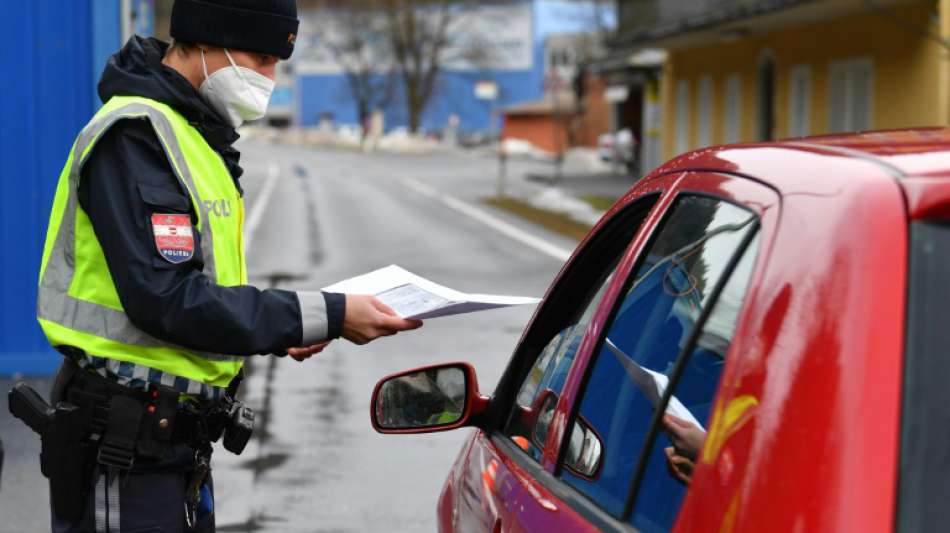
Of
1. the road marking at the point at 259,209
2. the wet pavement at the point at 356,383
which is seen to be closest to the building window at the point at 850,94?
the wet pavement at the point at 356,383

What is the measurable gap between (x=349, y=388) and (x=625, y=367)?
7233mm

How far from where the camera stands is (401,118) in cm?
10556

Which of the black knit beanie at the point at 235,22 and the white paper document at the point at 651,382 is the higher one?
the black knit beanie at the point at 235,22

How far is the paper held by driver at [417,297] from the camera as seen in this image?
3.02 m

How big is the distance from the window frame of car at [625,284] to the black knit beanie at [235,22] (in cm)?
86

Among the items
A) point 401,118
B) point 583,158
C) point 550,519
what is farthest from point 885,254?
point 401,118

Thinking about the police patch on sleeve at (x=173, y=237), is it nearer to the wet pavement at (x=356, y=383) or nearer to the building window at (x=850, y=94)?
the wet pavement at (x=356, y=383)

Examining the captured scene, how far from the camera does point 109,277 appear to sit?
293cm

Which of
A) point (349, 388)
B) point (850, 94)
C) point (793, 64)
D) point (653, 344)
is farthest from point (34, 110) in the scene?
point (793, 64)

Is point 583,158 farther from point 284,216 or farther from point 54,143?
point 54,143

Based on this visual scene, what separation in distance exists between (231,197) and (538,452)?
2.70 ft

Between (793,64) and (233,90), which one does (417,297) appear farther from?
(793,64)

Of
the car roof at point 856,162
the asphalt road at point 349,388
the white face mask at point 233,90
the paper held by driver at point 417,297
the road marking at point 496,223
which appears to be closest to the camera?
the car roof at point 856,162

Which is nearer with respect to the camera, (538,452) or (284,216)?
(538,452)
